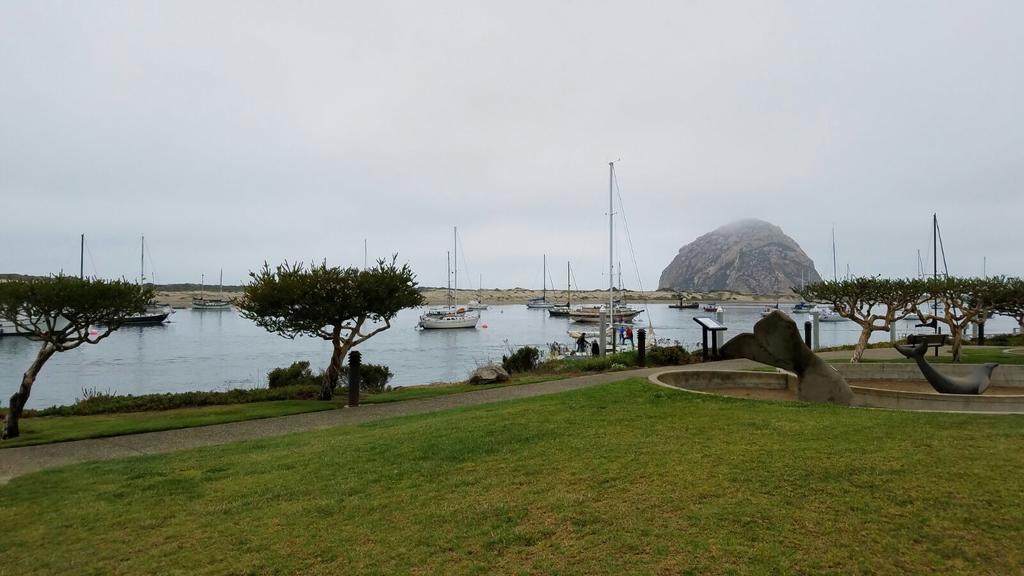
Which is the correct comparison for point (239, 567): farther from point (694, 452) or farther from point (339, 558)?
point (694, 452)

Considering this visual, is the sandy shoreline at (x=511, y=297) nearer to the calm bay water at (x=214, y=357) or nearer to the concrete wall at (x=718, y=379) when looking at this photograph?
the calm bay water at (x=214, y=357)

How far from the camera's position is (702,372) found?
12750 mm

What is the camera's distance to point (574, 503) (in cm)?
504

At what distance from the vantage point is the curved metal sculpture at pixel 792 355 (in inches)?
420

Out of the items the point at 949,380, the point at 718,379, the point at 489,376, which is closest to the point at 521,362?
the point at 489,376

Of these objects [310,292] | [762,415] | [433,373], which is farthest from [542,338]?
[762,415]

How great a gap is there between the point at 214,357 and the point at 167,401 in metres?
30.0

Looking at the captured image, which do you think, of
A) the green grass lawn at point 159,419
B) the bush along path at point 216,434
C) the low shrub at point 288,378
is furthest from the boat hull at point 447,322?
the bush along path at point 216,434

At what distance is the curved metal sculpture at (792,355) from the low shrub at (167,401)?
11.3 metres

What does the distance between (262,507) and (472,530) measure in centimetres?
242

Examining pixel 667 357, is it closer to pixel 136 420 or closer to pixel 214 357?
pixel 136 420

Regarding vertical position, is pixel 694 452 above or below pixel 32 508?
above

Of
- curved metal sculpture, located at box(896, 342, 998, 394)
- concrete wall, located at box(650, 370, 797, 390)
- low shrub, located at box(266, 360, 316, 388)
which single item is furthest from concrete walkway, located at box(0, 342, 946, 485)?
low shrub, located at box(266, 360, 316, 388)

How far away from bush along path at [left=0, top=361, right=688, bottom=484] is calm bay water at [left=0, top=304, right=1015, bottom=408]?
14.9m
